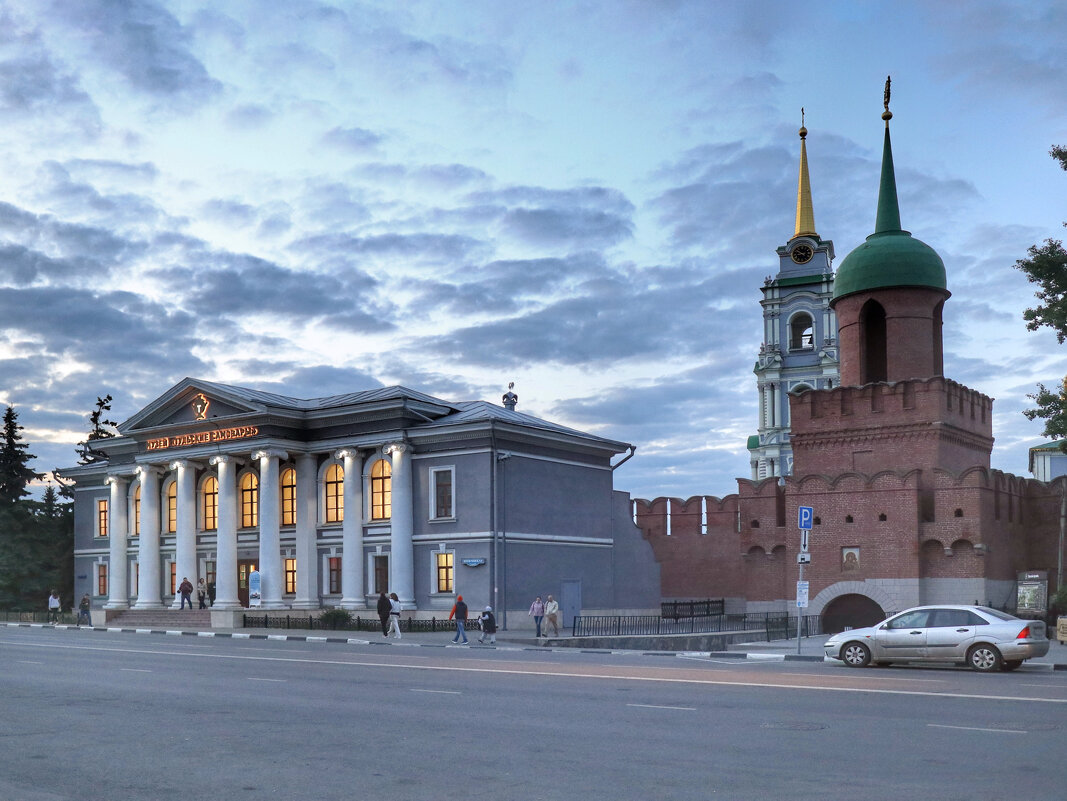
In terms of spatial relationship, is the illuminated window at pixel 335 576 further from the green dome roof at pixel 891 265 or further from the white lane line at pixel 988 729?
the white lane line at pixel 988 729

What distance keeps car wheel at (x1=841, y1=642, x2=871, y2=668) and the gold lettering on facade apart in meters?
31.0

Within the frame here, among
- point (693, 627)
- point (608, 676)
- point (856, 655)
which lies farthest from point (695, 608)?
point (608, 676)

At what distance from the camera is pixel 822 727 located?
12.7 m

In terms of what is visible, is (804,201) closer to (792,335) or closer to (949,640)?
(792,335)

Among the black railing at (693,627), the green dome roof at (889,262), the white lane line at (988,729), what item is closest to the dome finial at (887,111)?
the green dome roof at (889,262)

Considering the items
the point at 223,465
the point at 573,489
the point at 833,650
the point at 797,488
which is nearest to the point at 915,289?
the point at 797,488

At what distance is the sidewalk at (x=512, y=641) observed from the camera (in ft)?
87.7

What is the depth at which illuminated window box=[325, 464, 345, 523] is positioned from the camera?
48906mm

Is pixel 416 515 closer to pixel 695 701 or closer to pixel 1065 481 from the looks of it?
pixel 1065 481

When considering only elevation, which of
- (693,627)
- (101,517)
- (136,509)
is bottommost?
(693,627)

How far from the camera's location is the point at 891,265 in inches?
1811

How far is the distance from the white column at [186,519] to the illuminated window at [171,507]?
249cm

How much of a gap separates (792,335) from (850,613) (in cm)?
5499

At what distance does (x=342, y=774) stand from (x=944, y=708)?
27.2 ft
